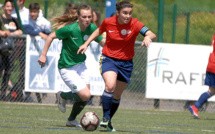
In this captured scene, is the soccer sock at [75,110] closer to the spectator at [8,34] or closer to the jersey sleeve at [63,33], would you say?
the jersey sleeve at [63,33]

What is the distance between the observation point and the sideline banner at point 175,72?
12.5m

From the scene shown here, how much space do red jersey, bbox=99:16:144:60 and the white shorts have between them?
23.8 inches

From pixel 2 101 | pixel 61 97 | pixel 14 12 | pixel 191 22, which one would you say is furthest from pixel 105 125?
pixel 191 22

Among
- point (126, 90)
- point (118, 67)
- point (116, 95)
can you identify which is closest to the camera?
point (118, 67)

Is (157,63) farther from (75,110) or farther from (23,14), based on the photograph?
(75,110)

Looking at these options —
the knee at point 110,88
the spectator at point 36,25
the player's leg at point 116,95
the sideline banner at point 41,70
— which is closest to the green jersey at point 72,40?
the player's leg at point 116,95

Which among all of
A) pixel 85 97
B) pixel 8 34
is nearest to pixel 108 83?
pixel 85 97

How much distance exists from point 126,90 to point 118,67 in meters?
5.41

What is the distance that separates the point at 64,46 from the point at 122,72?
3.47 ft

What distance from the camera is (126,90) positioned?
42.4 ft

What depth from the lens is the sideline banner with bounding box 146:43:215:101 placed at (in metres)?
12.5

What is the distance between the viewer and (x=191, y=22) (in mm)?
16406

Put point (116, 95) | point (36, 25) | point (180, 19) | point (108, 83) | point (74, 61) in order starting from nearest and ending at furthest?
point (108, 83) < point (116, 95) < point (74, 61) < point (36, 25) < point (180, 19)

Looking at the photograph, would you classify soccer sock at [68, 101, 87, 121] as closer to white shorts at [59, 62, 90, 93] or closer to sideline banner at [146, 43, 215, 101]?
white shorts at [59, 62, 90, 93]
